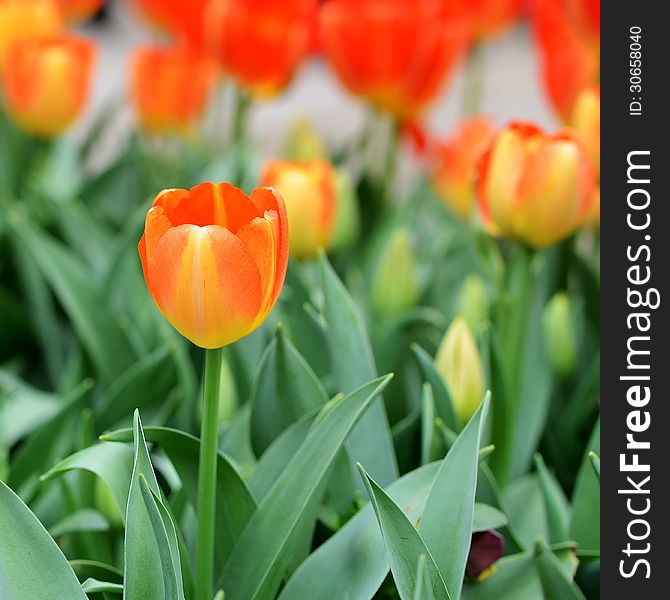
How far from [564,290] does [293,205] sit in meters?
0.31

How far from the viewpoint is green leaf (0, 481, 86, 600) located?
51 centimetres

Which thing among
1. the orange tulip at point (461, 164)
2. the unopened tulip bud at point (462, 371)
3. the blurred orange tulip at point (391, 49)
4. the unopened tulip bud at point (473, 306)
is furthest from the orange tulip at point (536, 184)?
the blurred orange tulip at point (391, 49)

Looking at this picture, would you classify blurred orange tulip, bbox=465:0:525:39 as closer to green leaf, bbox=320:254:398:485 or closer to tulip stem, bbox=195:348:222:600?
green leaf, bbox=320:254:398:485

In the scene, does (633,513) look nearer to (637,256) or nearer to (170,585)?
(637,256)

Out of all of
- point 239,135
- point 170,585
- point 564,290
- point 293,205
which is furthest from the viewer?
point 239,135

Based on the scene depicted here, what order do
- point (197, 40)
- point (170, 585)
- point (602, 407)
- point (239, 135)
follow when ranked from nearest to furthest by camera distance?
point (170, 585) → point (602, 407) → point (239, 135) → point (197, 40)

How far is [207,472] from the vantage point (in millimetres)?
547

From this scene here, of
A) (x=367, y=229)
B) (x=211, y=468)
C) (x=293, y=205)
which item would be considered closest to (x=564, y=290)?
(x=293, y=205)

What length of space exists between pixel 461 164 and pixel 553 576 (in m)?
0.75

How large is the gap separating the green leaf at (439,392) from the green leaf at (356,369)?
2.4 inches

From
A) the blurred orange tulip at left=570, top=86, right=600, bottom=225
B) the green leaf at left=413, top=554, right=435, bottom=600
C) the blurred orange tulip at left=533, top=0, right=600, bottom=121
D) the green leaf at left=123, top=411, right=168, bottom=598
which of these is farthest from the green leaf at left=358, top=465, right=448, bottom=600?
the blurred orange tulip at left=533, top=0, right=600, bottom=121

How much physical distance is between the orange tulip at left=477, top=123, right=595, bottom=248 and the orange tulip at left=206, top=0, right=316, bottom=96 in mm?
593

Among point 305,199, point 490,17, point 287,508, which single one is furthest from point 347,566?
point 490,17

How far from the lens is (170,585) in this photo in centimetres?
52
